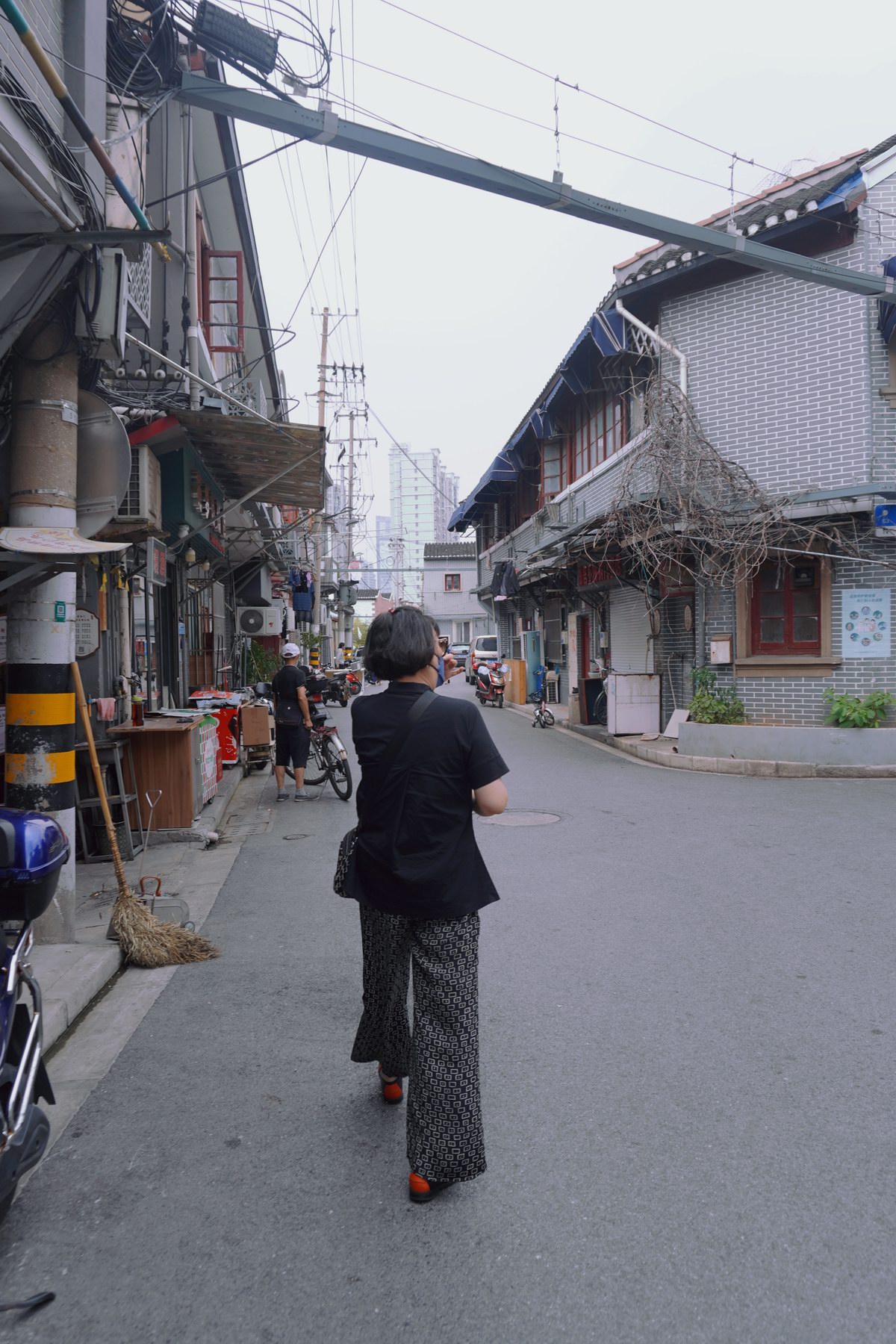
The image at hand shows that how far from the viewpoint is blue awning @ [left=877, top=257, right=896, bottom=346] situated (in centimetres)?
1182

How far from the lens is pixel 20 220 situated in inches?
185

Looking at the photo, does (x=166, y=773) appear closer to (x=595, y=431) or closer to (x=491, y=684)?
(x=595, y=431)

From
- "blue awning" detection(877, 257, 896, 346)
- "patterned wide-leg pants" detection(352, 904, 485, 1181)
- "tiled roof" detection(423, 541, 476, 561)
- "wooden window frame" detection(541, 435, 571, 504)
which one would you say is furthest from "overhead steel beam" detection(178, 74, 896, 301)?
"tiled roof" detection(423, 541, 476, 561)

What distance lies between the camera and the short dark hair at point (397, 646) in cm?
316

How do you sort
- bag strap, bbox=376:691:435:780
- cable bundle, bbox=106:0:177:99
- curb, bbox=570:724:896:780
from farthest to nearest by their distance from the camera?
curb, bbox=570:724:896:780 < cable bundle, bbox=106:0:177:99 < bag strap, bbox=376:691:435:780

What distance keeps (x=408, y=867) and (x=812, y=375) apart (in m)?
12.4

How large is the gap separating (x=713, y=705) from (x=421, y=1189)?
11.2 meters

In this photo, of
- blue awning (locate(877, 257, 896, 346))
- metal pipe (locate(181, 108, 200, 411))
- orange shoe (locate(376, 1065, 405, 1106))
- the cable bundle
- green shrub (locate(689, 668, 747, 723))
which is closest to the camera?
orange shoe (locate(376, 1065, 405, 1106))

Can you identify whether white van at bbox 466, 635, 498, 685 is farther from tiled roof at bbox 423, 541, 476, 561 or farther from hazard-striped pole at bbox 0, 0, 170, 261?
hazard-striped pole at bbox 0, 0, 170, 261

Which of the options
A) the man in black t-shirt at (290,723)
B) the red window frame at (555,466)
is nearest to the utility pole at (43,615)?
the man in black t-shirt at (290,723)

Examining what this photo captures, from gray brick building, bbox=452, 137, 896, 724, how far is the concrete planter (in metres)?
0.95

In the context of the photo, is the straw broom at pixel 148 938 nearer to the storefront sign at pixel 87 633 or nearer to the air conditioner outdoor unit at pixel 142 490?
the storefront sign at pixel 87 633

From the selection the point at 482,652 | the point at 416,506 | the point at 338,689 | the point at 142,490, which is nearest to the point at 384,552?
the point at 416,506

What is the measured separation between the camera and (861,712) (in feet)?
40.7
